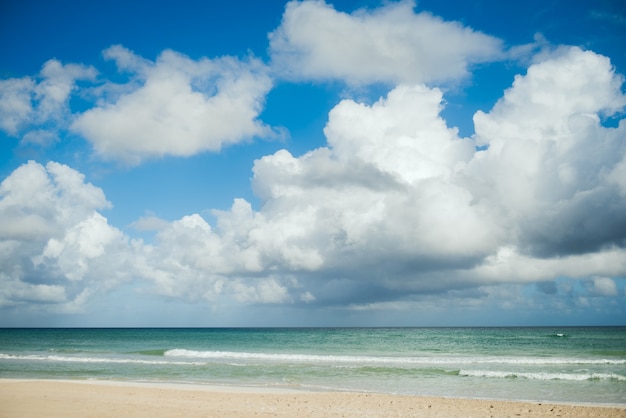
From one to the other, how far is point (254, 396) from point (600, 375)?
20.5 m

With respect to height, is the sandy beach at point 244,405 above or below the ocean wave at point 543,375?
above

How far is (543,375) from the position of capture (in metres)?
25.7

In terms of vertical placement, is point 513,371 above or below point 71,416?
below

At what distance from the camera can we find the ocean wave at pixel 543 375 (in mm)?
24516

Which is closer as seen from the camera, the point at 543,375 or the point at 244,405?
the point at 244,405

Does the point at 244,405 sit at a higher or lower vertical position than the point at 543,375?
higher

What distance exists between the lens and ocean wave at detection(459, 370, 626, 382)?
80.4ft

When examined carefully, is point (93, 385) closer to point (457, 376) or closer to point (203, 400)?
point (203, 400)

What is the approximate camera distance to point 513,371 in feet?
90.8

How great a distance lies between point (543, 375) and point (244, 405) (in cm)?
1920

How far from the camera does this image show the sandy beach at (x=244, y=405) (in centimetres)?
1455

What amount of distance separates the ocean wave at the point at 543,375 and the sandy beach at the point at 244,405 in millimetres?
9451

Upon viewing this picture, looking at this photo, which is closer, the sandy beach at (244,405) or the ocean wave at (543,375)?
the sandy beach at (244,405)

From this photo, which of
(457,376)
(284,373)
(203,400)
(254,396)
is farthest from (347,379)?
(203,400)
